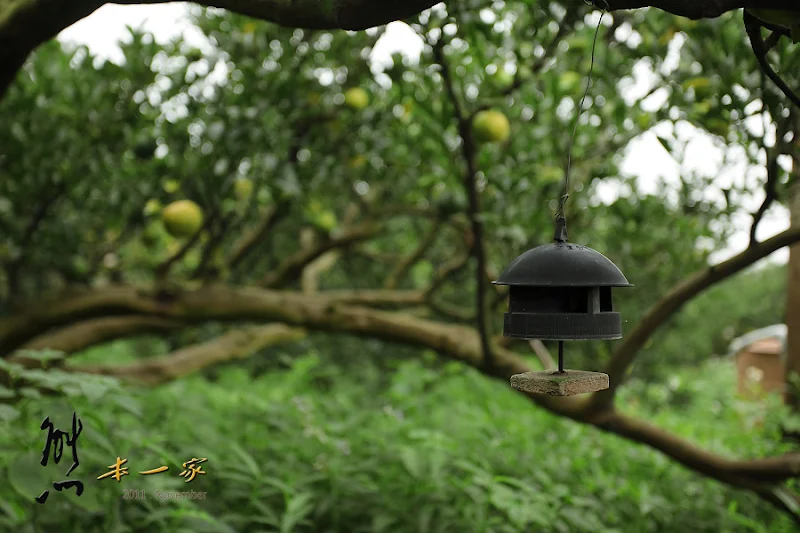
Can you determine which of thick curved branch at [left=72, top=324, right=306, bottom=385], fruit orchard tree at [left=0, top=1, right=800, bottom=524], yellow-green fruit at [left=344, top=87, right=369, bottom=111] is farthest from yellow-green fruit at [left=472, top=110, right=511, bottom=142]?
thick curved branch at [left=72, top=324, right=306, bottom=385]

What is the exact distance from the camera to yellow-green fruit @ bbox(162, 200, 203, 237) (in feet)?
10.0

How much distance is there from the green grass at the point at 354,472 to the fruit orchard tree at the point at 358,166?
34 cm

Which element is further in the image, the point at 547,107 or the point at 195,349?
the point at 195,349

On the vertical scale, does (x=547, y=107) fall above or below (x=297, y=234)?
above

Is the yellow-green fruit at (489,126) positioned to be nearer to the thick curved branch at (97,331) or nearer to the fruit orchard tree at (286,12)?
the fruit orchard tree at (286,12)

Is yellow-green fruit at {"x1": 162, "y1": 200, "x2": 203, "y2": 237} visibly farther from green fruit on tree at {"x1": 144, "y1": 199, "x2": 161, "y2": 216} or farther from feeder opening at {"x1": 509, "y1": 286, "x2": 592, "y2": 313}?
feeder opening at {"x1": 509, "y1": 286, "x2": 592, "y2": 313}

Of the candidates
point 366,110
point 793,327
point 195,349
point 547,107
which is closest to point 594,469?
point 793,327

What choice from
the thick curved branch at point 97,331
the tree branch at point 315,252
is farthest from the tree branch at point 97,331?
the tree branch at point 315,252

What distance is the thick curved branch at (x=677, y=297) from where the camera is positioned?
2275mm

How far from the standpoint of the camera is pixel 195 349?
4141 mm

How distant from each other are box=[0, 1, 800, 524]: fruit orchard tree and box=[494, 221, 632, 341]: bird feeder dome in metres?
0.87

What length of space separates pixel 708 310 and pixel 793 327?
A: 21.7 feet

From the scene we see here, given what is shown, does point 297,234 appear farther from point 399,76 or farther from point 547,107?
point 399,76

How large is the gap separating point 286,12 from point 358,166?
6.96 ft
